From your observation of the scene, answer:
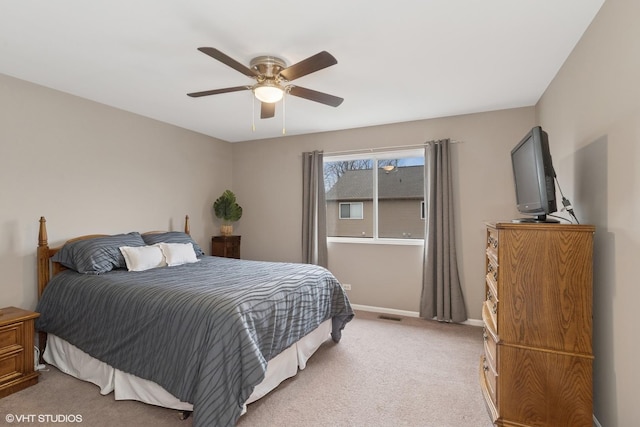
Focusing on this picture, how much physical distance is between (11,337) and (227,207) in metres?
2.82

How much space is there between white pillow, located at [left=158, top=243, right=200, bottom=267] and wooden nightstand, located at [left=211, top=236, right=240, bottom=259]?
1044 millimetres

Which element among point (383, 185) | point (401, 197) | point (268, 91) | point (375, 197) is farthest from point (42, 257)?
point (401, 197)

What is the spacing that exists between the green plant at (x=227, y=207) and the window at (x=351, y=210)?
65.5 inches

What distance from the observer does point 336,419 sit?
2.06 meters

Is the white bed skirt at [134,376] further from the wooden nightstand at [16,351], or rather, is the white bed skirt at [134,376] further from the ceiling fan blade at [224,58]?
the ceiling fan blade at [224,58]

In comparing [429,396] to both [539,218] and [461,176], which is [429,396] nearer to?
[539,218]

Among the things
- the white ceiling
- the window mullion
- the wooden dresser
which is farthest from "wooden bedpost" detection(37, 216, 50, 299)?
the wooden dresser

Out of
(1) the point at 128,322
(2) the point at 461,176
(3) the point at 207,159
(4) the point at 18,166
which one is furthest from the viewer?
(3) the point at 207,159

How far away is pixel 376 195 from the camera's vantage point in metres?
4.47

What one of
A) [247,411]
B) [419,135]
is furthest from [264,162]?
[247,411]

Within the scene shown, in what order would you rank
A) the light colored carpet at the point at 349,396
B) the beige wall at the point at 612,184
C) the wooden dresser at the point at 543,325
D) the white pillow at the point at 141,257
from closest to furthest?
the beige wall at the point at 612,184
the wooden dresser at the point at 543,325
the light colored carpet at the point at 349,396
the white pillow at the point at 141,257

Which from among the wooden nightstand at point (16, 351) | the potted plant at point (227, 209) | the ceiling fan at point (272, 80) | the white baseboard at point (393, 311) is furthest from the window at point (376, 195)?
the wooden nightstand at point (16, 351)

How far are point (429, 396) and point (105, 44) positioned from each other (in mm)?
3473

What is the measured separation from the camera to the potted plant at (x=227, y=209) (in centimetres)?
483
